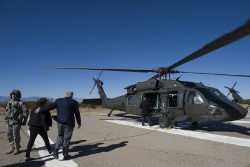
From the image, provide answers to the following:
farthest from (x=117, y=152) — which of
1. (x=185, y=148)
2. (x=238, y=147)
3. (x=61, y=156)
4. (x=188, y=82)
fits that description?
(x=188, y=82)

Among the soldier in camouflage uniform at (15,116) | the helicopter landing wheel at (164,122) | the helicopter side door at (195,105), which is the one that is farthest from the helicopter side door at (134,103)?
the soldier in camouflage uniform at (15,116)

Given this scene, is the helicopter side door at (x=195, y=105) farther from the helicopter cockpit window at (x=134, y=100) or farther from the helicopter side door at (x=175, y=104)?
the helicopter cockpit window at (x=134, y=100)

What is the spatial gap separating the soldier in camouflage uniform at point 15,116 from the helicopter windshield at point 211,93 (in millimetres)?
7895

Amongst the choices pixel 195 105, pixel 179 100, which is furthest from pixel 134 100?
pixel 195 105

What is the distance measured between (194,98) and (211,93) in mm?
808

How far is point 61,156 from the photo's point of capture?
686 cm

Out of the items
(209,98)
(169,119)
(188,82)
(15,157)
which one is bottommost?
(15,157)

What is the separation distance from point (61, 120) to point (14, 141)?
186 cm

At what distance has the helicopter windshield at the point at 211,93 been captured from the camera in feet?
37.3

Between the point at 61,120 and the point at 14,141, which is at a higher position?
the point at 61,120

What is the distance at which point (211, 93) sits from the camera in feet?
38.2

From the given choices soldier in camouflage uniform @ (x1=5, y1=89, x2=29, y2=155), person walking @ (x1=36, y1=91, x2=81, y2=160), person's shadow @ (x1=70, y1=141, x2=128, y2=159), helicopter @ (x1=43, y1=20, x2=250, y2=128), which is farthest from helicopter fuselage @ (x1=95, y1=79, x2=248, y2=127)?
soldier in camouflage uniform @ (x1=5, y1=89, x2=29, y2=155)

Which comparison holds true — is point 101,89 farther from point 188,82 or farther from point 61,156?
point 61,156

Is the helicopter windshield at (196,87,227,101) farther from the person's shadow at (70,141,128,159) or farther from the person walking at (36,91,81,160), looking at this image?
the person walking at (36,91,81,160)
